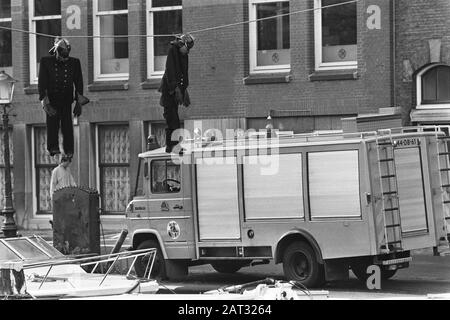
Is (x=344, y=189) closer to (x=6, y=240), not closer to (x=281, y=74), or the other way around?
(x=6, y=240)

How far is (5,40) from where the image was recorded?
2528cm

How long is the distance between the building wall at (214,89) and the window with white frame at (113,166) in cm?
20

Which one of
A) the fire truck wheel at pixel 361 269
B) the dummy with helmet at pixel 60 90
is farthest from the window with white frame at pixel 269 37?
the dummy with helmet at pixel 60 90

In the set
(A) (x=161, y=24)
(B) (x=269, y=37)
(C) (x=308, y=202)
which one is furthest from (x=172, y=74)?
(A) (x=161, y=24)

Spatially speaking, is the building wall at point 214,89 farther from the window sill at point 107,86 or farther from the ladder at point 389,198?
the ladder at point 389,198

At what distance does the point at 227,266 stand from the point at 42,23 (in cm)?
869

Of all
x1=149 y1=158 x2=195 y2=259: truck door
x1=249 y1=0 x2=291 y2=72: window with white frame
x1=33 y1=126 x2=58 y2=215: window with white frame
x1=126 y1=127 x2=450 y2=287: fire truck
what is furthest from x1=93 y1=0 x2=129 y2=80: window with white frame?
x1=126 y1=127 x2=450 y2=287: fire truck

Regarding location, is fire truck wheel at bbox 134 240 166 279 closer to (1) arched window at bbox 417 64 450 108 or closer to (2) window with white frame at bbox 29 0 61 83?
(1) arched window at bbox 417 64 450 108

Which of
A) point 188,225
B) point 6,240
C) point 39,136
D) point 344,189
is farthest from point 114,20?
point 6,240

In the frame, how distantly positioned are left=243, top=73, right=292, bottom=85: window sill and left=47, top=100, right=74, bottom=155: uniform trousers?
944cm

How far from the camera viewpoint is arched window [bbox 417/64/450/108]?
21.2 metres

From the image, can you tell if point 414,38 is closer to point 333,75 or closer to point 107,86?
point 333,75

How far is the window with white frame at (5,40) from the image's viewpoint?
81.6ft
